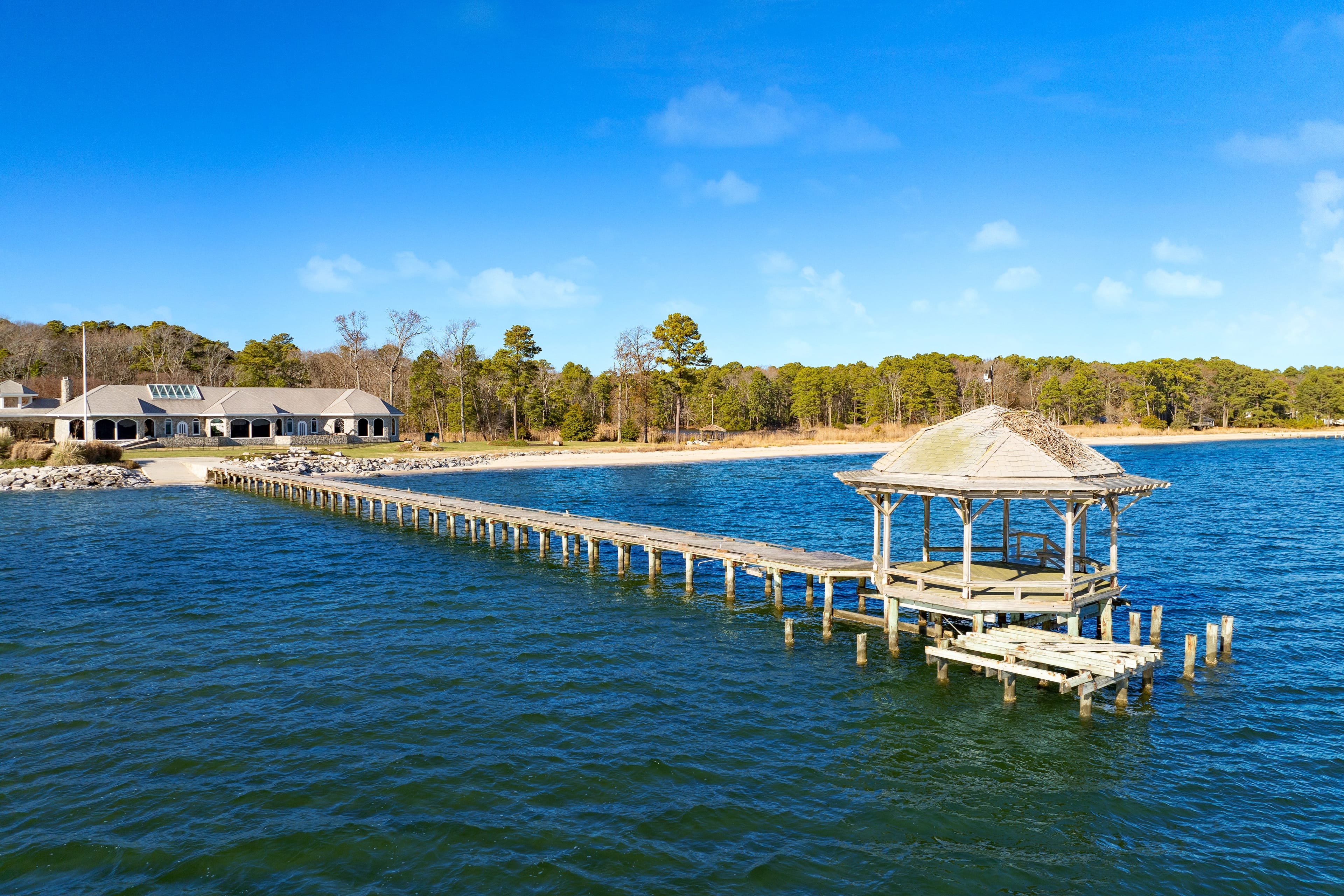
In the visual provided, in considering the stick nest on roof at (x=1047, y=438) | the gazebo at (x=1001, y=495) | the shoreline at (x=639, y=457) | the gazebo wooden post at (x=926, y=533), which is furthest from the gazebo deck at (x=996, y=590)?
the shoreline at (x=639, y=457)


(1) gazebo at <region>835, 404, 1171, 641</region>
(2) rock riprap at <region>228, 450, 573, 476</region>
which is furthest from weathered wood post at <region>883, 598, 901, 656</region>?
(2) rock riprap at <region>228, 450, 573, 476</region>

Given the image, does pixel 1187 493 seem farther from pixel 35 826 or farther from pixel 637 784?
pixel 35 826

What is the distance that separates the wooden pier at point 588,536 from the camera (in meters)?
22.8

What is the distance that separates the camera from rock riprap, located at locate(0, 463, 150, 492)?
2087 inches

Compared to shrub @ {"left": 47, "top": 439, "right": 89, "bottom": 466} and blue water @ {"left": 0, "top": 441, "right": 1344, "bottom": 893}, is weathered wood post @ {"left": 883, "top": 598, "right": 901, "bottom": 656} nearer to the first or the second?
blue water @ {"left": 0, "top": 441, "right": 1344, "bottom": 893}

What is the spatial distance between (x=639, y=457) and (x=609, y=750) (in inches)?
2620

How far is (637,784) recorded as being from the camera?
1284 centimetres

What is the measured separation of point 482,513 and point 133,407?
187 ft

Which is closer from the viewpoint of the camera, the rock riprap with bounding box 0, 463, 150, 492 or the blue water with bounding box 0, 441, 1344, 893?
the blue water with bounding box 0, 441, 1344, 893

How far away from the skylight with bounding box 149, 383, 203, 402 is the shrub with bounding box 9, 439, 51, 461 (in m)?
15.2

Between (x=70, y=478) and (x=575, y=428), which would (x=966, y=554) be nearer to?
(x=70, y=478)

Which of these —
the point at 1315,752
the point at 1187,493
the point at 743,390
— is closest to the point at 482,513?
the point at 1315,752

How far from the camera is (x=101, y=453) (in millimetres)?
60188

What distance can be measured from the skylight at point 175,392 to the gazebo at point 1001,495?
78537 mm
